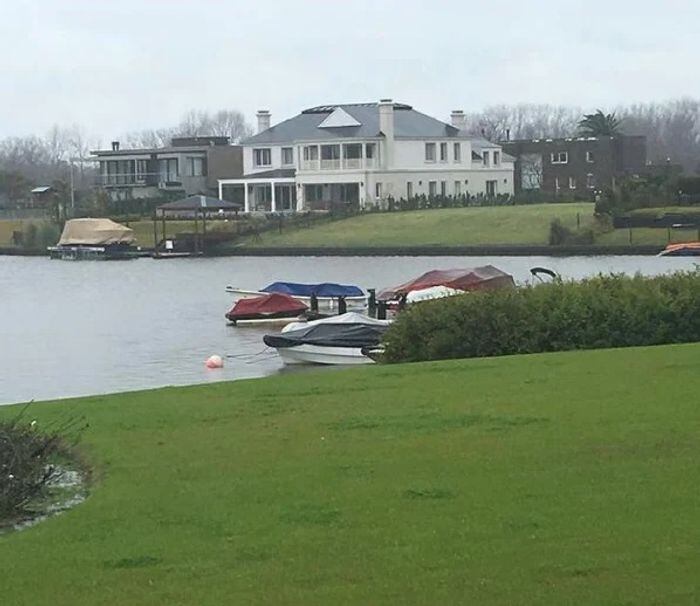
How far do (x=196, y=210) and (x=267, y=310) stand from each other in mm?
57895

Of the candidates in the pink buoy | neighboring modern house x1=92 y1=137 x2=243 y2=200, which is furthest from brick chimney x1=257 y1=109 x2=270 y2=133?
the pink buoy

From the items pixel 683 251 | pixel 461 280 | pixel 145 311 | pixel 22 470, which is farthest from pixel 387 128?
pixel 22 470

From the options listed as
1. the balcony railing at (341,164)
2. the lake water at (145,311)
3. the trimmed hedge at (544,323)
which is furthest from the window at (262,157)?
the trimmed hedge at (544,323)

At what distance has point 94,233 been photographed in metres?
111

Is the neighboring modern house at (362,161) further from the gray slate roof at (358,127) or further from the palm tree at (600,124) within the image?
the palm tree at (600,124)

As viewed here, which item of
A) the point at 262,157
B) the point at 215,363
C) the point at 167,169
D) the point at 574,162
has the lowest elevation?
the point at 215,363

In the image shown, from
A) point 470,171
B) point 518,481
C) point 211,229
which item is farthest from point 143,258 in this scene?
point 518,481

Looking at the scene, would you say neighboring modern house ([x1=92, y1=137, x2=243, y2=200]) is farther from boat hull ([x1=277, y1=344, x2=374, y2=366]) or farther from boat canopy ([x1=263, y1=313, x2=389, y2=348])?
boat hull ([x1=277, y1=344, x2=374, y2=366])

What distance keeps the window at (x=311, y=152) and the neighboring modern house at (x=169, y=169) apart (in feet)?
63.8

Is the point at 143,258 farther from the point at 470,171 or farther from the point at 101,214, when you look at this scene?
the point at 470,171

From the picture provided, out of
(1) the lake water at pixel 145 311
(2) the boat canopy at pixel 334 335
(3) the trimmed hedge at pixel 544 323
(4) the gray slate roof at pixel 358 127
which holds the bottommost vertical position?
(1) the lake water at pixel 145 311

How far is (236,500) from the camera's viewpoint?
11.2 meters

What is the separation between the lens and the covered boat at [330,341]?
36.4 meters

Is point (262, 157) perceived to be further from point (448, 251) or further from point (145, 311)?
point (145, 311)
